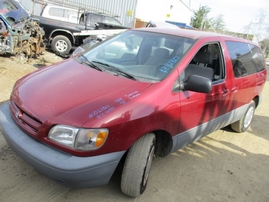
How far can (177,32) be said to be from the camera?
3.29 meters

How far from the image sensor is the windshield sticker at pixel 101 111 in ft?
6.77

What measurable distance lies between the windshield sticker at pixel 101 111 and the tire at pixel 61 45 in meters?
7.38

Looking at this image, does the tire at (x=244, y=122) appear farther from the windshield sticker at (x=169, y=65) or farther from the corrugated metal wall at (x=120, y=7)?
the corrugated metal wall at (x=120, y=7)

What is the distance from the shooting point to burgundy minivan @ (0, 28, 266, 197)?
204 centimetres

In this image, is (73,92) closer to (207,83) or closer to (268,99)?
(207,83)

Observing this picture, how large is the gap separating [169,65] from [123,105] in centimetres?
85

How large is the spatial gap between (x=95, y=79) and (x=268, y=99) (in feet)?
24.3

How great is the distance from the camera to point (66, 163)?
1983mm

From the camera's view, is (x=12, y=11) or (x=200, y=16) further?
(x=200, y=16)

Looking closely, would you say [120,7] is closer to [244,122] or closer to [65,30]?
[65,30]

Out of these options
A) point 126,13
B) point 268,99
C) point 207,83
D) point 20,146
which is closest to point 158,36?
point 207,83

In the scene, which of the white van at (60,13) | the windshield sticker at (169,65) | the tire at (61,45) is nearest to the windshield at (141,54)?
the windshield sticker at (169,65)

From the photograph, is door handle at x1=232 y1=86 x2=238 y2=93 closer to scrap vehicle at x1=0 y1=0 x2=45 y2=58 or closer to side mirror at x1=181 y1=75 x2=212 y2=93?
side mirror at x1=181 y1=75 x2=212 y2=93

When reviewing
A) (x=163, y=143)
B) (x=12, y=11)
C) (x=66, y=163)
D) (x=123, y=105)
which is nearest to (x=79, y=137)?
(x=66, y=163)
